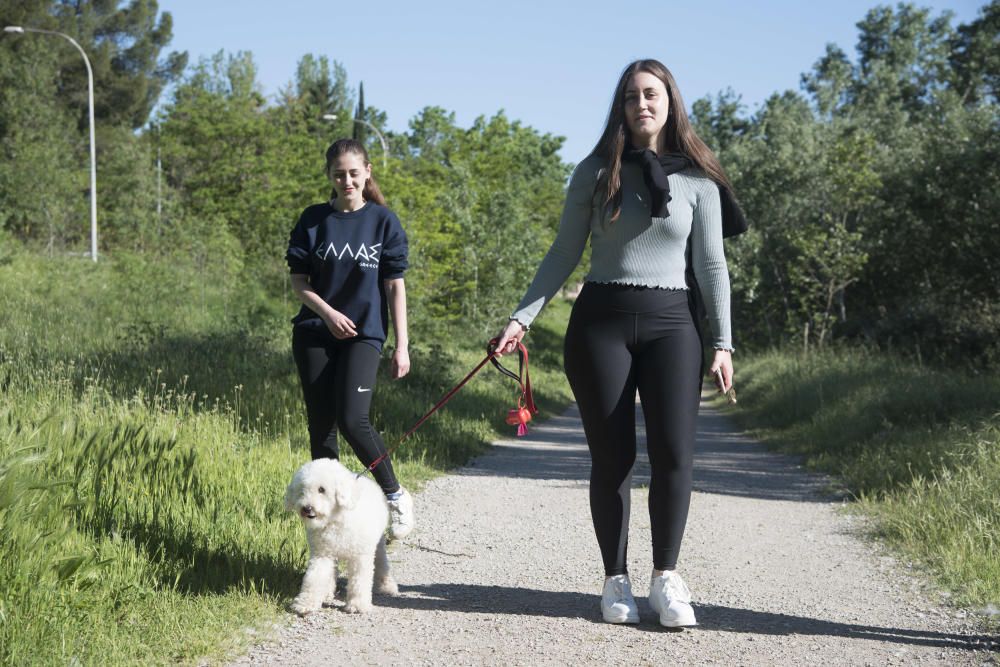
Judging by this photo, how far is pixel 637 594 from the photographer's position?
5.12 m

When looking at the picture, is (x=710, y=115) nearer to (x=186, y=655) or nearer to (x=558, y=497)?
(x=558, y=497)

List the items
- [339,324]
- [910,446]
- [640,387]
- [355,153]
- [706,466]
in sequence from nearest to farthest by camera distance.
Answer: [640,387], [339,324], [355,153], [910,446], [706,466]

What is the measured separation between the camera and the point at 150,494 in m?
5.36

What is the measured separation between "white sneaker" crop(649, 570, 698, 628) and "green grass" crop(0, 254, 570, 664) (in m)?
1.61

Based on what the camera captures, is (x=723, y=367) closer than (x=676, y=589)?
No

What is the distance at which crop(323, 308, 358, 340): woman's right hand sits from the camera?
4820mm

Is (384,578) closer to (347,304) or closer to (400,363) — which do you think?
(400,363)

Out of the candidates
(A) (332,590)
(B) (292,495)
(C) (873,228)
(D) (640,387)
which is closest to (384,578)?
(A) (332,590)

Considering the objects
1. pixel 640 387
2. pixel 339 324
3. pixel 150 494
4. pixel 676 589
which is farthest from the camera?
pixel 150 494

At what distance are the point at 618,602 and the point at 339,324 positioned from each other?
1.80m

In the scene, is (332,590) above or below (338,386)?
below

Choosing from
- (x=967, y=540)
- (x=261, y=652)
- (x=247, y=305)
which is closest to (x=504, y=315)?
(x=247, y=305)

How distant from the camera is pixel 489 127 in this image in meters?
29.5

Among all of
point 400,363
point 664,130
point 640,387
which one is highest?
point 664,130
